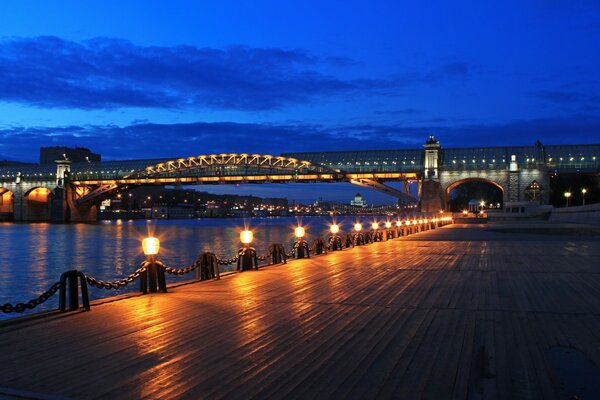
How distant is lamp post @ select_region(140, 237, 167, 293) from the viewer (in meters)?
12.4

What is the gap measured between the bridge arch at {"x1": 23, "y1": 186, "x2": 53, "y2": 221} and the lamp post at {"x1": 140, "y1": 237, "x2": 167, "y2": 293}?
12746 centimetres

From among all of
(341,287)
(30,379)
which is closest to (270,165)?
(341,287)

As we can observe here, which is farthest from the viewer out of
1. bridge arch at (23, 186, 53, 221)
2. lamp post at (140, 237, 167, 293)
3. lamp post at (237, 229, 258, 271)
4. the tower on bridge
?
bridge arch at (23, 186, 53, 221)

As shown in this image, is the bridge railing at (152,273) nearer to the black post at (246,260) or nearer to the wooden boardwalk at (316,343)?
the black post at (246,260)

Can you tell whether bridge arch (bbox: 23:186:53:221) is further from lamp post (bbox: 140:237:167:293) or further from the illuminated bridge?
lamp post (bbox: 140:237:167:293)

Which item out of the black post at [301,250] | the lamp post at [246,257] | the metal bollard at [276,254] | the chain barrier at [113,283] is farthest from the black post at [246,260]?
the chain barrier at [113,283]

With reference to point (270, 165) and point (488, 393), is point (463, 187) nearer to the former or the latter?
point (270, 165)

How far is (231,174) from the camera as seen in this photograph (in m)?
108

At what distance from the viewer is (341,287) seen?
524 inches

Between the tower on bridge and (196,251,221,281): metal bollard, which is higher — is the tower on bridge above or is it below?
above

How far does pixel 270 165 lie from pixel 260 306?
9786cm

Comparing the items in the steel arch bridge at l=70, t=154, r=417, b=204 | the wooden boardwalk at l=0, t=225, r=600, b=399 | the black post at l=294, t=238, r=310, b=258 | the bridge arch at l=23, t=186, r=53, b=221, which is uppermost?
the steel arch bridge at l=70, t=154, r=417, b=204

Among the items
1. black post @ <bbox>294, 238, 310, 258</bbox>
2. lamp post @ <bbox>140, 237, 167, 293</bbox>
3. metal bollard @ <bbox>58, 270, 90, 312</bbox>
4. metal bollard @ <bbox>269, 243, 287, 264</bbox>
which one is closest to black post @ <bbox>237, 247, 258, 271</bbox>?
metal bollard @ <bbox>269, 243, 287, 264</bbox>

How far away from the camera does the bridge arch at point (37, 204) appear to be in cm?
13125
